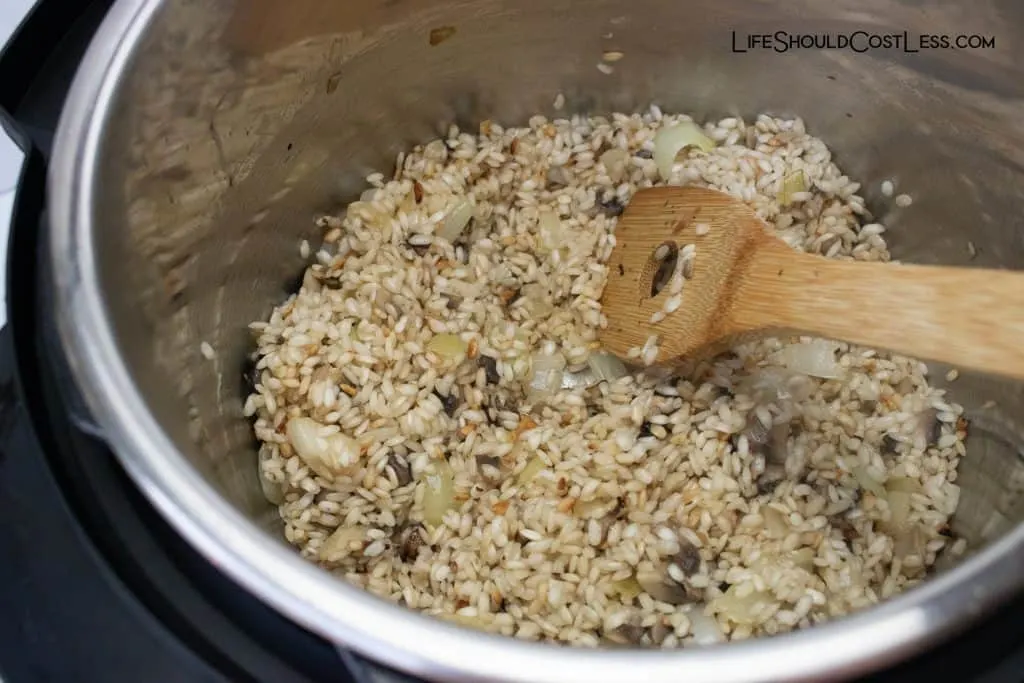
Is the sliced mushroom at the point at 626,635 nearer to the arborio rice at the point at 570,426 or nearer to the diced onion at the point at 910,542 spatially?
the arborio rice at the point at 570,426

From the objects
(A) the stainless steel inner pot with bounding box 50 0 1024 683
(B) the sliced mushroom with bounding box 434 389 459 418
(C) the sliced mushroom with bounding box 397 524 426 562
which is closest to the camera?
(A) the stainless steel inner pot with bounding box 50 0 1024 683

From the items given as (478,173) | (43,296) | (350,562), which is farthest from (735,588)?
(43,296)

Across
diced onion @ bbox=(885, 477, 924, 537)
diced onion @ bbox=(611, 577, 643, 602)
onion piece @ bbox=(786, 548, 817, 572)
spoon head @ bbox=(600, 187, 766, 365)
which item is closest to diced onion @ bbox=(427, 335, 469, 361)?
spoon head @ bbox=(600, 187, 766, 365)

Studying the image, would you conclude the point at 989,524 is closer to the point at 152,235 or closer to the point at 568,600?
the point at 568,600

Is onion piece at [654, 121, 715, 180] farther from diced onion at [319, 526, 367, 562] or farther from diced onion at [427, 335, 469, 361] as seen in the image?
diced onion at [319, 526, 367, 562]

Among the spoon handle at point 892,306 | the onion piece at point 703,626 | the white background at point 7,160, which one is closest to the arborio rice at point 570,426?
the onion piece at point 703,626

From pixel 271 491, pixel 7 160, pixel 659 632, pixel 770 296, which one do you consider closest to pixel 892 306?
pixel 770 296
